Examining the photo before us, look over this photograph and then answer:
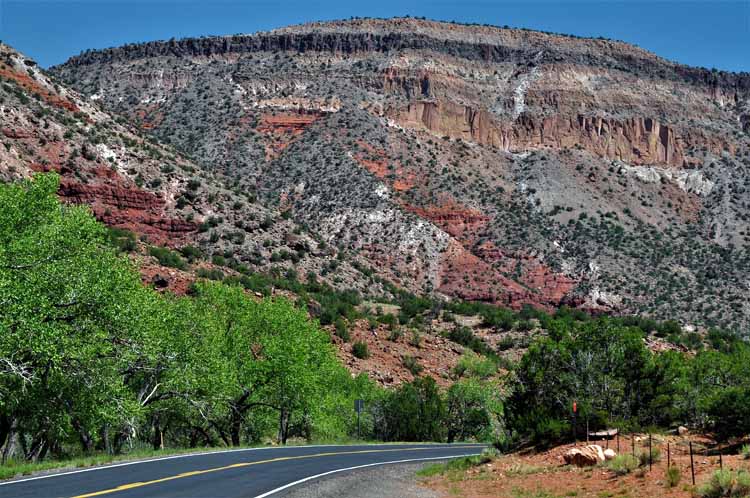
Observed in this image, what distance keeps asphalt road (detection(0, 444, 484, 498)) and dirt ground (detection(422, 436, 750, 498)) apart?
3778 mm

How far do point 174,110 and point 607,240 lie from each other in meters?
63.8

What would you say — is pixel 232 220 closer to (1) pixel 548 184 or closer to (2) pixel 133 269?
(2) pixel 133 269

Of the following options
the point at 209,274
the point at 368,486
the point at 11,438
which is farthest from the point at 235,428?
the point at 209,274

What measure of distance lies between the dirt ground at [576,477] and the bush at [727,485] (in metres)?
0.52

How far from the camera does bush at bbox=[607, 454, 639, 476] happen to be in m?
18.8

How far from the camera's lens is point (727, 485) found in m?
15.2

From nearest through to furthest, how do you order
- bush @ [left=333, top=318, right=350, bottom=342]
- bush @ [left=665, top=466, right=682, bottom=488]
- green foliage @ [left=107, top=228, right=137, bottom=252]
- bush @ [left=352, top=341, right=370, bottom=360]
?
bush @ [left=665, top=466, right=682, bottom=488]
green foliage @ [left=107, top=228, right=137, bottom=252]
bush @ [left=352, top=341, right=370, bottom=360]
bush @ [left=333, top=318, right=350, bottom=342]

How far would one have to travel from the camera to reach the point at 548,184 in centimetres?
11138

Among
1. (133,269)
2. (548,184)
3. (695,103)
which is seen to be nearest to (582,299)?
(548,184)

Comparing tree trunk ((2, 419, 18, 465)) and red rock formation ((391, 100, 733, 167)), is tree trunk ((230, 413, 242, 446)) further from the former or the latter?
red rock formation ((391, 100, 733, 167))

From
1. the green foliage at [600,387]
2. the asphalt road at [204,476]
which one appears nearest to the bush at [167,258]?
the asphalt road at [204,476]

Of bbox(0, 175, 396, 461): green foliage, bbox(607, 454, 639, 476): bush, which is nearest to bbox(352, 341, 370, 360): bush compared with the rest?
bbox(0, 175, 396, 461): green foliage

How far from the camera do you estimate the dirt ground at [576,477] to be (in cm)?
1738

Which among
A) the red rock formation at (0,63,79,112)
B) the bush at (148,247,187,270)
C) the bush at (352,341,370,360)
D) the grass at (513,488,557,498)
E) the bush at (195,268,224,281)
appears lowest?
the grass at (513,488,557,498)
